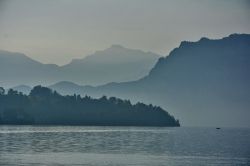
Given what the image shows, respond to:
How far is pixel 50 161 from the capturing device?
4363 inches

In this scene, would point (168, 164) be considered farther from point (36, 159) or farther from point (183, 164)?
point (36, 159)

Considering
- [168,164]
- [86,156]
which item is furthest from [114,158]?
[168,164]

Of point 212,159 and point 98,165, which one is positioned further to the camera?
point 212,159

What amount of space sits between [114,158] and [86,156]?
690 centimetres

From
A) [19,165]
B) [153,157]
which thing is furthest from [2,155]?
[153,157]

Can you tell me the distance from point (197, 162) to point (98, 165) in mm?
20734

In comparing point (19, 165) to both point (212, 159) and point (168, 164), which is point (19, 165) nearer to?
point (168, 164)

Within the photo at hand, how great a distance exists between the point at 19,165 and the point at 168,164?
1107 inches

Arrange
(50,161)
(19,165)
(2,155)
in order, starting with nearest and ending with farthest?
1. (19,165)
2. (50,161)
3. (2,155)

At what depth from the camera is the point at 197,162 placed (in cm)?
11562

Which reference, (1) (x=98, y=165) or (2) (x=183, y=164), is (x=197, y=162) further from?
(1) (x=98, y=165)

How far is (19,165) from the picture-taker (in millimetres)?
102625

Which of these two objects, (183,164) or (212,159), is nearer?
(183,164)

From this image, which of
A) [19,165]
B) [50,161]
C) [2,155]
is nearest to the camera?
[19,165]
